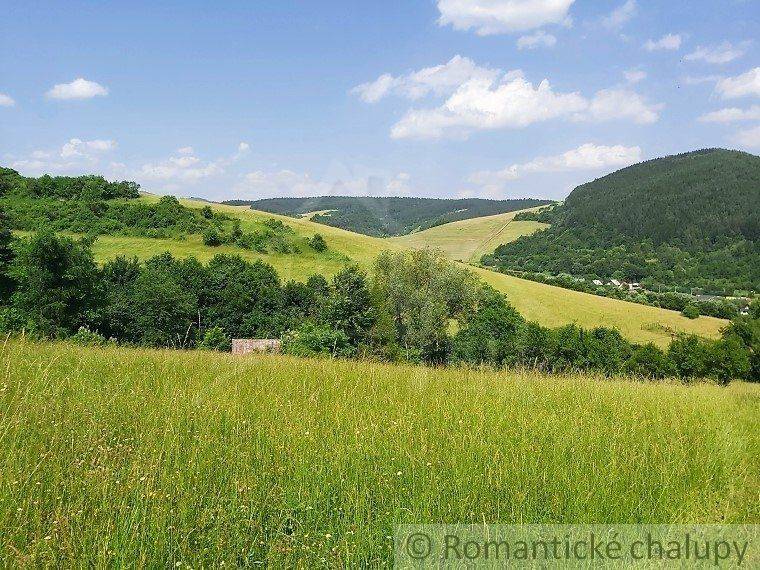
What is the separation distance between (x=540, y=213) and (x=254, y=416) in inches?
8075

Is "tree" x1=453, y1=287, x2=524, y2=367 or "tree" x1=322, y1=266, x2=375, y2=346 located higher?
"tree" x1=322, y1=266, x2=375, y2=346

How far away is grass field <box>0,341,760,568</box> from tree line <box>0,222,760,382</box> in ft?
100

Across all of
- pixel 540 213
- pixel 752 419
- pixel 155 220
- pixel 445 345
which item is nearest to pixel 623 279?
pixel 540 213

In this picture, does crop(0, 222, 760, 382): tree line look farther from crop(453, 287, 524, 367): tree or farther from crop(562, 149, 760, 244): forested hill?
crop(562, 149, 760, 244): forested hill

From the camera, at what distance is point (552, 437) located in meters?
4.71

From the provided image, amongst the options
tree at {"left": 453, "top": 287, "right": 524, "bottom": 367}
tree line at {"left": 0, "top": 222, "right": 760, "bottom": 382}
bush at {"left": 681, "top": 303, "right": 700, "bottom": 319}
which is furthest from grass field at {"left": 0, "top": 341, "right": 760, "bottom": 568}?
bush at {"left": 681, "top": 303, "right": 700, "bottom": 319}

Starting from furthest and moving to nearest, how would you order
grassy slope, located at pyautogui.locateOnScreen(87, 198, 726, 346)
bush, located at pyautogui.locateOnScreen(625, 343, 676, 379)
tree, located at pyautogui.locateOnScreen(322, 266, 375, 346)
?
grassy slope, located at pyautogui.locateOnScreen(87, 198, 726, 346)
bush, located at pyautogui.locateOnScreen(625, 343, 676, 379)
tree, located at pyautogui.locateOnScreen(322, 266, 375, 346)

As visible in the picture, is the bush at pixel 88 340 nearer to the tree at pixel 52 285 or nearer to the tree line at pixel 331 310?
the tree line at pixel 331 310

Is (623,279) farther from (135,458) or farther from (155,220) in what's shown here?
(135,458)

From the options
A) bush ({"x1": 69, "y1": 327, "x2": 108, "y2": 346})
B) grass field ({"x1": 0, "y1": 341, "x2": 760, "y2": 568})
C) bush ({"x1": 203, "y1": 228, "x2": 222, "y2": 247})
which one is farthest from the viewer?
bush ({"x1": 203, "y1": 228, "x2": 222, "y2": 247})

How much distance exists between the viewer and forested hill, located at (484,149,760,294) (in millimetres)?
135250

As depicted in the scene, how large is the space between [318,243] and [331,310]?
146ft

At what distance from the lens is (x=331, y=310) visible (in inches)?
1766

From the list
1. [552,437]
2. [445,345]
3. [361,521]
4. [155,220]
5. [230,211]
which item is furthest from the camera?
[230,211]
